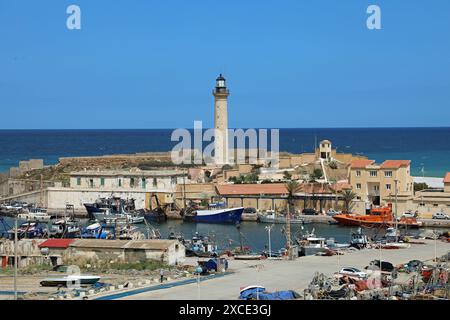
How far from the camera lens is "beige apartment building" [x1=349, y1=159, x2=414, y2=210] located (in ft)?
71.6

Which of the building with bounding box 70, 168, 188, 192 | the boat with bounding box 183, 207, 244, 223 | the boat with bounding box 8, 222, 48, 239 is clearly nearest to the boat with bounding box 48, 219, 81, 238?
the boat with bounding box 8, 222, 48, 239

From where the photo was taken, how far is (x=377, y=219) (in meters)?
20.2

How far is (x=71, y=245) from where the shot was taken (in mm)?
13500

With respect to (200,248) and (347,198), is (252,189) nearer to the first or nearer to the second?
(347,198)

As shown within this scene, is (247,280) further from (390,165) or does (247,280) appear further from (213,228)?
(390,165)

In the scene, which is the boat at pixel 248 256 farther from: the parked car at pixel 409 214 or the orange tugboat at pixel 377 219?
the parked car at pixel 409 214

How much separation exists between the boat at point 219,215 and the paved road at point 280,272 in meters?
7.21

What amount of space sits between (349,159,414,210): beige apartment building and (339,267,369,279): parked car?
10.3 meters

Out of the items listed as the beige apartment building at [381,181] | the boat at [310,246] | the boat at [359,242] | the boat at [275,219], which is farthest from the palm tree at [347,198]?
the boat at [310,246]

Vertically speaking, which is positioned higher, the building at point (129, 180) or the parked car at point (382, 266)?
the building at point (129, 180)

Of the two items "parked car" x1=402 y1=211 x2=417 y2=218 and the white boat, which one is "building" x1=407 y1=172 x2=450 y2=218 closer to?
"parked car" x1=402 y1=211 x2=417 y2=218

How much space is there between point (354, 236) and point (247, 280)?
6046 mm

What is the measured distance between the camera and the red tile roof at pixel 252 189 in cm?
2333

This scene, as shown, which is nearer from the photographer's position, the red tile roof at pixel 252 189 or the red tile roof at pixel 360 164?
the red tile roof at pixel 360 164
